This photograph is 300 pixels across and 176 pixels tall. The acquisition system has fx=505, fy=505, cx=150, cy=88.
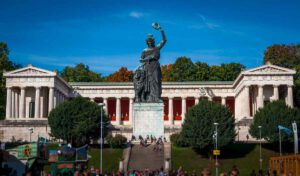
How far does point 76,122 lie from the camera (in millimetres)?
70688

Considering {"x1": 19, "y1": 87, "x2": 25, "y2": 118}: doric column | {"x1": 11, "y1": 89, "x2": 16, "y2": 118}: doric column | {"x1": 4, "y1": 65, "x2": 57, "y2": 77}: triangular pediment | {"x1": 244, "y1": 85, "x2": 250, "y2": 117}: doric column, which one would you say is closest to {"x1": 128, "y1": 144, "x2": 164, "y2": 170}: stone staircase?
{"x1": 244, "y1": 85, "x2": 250, "y2": 117}: doric column

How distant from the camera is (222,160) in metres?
61.0

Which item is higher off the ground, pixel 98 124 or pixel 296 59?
pixel 296 59

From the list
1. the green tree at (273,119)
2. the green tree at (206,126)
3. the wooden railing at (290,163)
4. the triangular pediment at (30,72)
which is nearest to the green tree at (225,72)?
the triangular pediment at (30,72)

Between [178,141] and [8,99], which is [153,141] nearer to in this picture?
[178,141]

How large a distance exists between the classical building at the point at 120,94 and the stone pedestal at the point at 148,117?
39.6 m

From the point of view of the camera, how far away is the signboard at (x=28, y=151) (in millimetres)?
20719

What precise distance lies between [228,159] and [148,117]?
1638 centimetres

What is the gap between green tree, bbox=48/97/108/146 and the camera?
69.2 m

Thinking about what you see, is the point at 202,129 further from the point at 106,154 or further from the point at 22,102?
the point at 22,102

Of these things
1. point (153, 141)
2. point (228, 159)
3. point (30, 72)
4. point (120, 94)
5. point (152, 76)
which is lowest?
point (228, 159)

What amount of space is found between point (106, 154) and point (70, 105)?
1368cm

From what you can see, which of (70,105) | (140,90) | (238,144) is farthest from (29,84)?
(140,90)

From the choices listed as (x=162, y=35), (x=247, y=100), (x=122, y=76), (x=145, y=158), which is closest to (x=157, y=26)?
(x=162, y=35)
